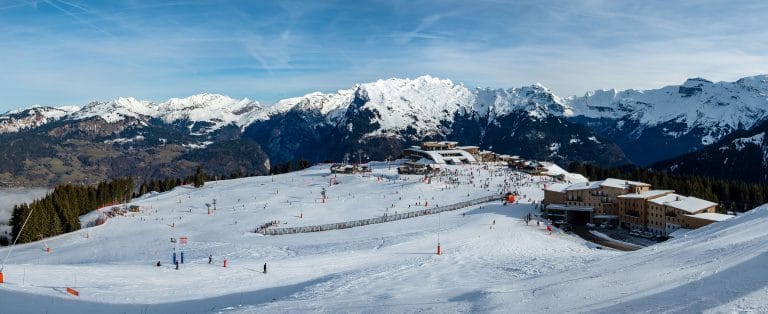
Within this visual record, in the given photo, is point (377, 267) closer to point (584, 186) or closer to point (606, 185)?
point (606, 185)

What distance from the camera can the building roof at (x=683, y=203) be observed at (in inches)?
2712

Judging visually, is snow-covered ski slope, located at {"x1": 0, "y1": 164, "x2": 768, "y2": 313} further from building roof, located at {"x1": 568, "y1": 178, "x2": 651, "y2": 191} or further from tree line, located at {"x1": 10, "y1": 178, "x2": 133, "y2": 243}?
building roof, located at {"x1": 568, "y1": 178, "x2": 651, "y2": 191}

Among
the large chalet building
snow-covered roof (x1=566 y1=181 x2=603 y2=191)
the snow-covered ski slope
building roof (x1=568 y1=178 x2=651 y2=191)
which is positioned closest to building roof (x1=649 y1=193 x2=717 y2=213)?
the large chalet building

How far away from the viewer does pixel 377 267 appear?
40.2m

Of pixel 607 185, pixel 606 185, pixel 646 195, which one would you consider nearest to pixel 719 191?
pixel 607 185

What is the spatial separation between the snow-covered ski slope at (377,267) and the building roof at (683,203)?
16.7 m

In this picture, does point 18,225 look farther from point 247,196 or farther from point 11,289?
point 11,289

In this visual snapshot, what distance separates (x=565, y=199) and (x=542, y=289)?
6012 centimetres

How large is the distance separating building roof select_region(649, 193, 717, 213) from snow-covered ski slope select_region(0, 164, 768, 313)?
16668 mm

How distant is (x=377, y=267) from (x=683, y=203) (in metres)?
49.0

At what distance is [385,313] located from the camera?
73.3ft

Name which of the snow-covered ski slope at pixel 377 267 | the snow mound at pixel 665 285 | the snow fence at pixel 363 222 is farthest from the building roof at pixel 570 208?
the snow mound at pixel 665 285

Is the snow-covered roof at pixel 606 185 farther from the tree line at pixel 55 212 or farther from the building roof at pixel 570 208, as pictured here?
the tree line at pixel 55 212

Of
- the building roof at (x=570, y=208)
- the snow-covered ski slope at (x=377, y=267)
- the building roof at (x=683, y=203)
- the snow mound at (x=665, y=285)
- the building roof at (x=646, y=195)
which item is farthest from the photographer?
the building roof at (x=570, y=208)
